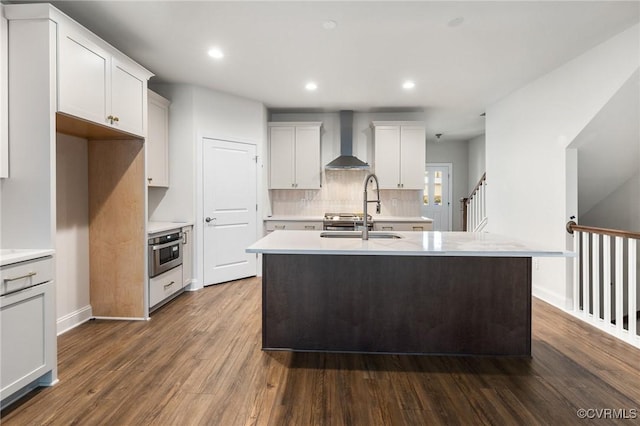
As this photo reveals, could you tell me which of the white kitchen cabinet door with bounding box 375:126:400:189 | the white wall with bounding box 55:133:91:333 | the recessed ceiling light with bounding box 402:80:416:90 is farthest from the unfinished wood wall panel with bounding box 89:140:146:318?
the white kitchen cabinet door with bounding box 375:126:400:189

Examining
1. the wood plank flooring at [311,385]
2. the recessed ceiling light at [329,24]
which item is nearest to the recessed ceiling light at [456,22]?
the recessed ceiling light at [329,24]

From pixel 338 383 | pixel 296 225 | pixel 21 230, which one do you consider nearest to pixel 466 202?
pixel 296 225

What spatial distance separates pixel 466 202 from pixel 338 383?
541 cm

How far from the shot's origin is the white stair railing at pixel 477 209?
5.51 m

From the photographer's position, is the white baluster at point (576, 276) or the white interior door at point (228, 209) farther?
the white interior door at point (228, 209)

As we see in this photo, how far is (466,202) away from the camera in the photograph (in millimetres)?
6520

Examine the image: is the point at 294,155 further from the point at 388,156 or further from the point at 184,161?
the point at 184,161

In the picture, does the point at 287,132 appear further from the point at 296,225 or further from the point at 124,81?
the point at 124,81

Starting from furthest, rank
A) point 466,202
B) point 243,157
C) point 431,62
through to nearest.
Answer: point 466,202 < point 243,157 < point 431,62

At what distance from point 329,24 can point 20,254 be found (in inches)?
105

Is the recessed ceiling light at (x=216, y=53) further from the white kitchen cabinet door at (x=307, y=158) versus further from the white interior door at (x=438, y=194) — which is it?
the white interior door at (x=438, y=194)

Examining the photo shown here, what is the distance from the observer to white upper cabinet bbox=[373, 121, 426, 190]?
5172 millimetres

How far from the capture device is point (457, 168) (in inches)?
303

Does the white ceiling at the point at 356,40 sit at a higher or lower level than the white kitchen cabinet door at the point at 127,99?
higher
